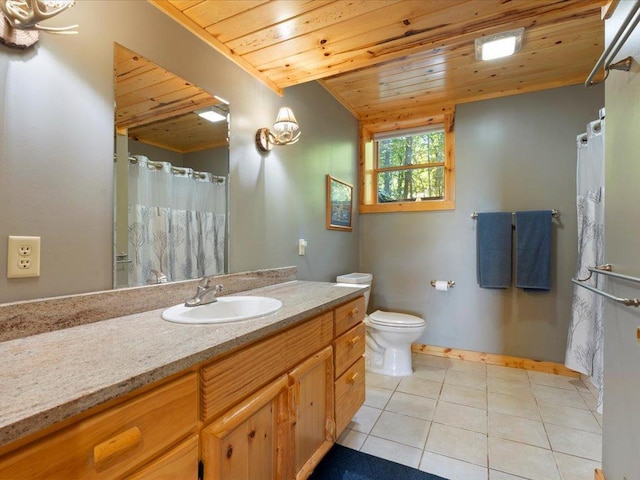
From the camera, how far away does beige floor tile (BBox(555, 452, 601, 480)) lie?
1408mm

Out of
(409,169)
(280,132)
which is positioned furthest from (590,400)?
(280,132)

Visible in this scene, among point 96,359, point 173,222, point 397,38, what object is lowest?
point 96,359

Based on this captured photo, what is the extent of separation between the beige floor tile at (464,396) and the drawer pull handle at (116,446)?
204cm

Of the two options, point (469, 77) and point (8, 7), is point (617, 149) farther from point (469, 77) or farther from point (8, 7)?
point (8, 7)

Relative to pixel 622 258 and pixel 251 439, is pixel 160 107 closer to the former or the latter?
pixel 251 439

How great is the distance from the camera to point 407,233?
303cm

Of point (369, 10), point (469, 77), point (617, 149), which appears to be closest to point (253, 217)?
point (369, 10)

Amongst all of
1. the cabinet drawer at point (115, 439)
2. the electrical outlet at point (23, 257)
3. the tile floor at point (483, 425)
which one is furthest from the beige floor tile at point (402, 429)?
the electrical outlet at point (23, 257)

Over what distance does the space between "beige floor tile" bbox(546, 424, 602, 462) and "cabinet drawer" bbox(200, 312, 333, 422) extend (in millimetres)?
1460

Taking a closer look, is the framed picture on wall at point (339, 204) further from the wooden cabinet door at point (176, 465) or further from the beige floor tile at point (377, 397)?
the wooden cabinet door at point (176, 465)

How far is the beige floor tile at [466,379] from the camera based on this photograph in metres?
2.30

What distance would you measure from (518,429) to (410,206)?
1.91 metres

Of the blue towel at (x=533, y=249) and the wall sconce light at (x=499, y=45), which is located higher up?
the wall sconce light at (x=499, y=45)

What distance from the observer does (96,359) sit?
69 cm
